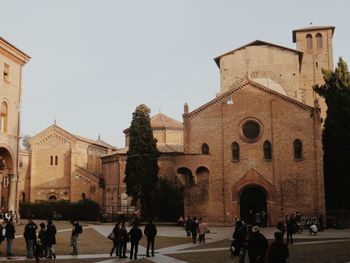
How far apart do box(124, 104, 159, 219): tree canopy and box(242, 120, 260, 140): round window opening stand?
8.02 meters

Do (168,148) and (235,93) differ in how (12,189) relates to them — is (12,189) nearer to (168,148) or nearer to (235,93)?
(235,93)

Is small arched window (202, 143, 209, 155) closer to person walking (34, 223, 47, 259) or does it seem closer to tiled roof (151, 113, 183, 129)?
tiled roof (151, 113, 183, 129)

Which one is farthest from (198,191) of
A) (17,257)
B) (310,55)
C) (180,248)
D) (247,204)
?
(310,55)

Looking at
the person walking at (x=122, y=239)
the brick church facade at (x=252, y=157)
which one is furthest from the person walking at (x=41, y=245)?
the brick church facade at (x=252, y=157)

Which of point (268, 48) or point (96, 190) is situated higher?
point (268, 48)

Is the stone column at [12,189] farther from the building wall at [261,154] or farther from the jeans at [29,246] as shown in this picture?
the jeans at [29,246]

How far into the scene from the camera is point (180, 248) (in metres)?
22.1

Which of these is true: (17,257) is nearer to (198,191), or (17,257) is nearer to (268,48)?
(198,191)

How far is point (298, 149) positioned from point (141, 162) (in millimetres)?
13100

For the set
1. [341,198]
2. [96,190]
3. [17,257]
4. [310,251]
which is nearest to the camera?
[17,257]

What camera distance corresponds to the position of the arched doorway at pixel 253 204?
3775cm

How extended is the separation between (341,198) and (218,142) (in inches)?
464

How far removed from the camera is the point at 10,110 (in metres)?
31.6

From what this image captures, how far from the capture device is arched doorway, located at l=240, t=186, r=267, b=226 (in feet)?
124
